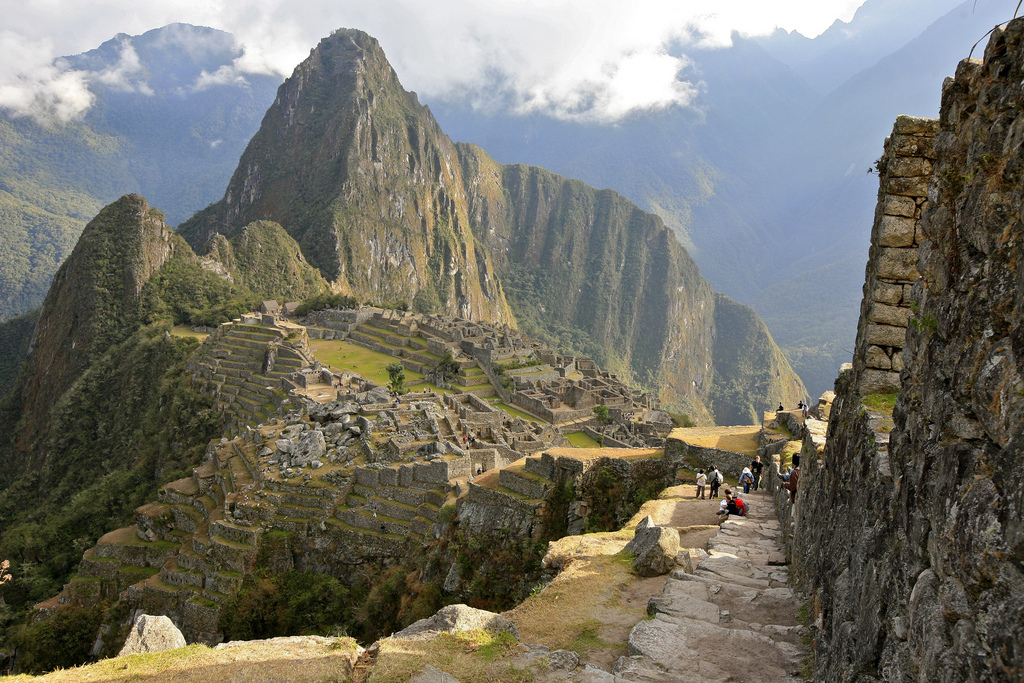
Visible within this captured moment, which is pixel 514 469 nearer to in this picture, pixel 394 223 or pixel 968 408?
pixel 968 408

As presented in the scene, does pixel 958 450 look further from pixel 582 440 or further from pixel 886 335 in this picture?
pixel 582 440

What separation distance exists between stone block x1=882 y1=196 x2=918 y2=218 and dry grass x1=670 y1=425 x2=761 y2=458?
12.0 m

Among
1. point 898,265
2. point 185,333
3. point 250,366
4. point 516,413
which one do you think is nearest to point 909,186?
point 898,265

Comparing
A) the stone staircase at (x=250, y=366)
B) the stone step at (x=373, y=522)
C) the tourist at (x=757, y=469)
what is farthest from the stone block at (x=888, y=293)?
the stone staircase at (x=250, y=366)

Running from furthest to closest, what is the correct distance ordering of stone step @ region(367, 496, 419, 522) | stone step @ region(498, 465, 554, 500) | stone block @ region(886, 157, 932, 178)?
1. stone step @ region(367, 496, 419, 522)
2. stone step @ region(498, 465, 554, 500)
3. stone block @ region(886, 157, 932, 178)

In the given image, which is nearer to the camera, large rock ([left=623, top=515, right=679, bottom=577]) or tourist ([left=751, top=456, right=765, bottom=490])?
large rock ([left=623, top=515, right=679, bottom=577])

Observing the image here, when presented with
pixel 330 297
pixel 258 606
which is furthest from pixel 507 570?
pixel 330 297

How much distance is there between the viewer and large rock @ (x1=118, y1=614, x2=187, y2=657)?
872cm

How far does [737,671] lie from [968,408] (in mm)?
4387

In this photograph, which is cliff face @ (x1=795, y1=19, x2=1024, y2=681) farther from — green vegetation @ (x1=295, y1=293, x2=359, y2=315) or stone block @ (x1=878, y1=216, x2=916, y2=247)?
green vegetation @ (x1=295, y1=293, x2=359, y2=315)

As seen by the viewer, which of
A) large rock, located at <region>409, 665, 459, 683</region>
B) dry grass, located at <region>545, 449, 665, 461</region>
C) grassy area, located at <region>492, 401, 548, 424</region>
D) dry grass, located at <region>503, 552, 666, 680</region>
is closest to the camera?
large rock, located at <region>409, 665, 459, 683</region>

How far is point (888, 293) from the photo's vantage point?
6.85 m

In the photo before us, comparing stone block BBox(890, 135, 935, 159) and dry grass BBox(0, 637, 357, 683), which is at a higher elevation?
stone block BBox(890, 135, 935, 159)

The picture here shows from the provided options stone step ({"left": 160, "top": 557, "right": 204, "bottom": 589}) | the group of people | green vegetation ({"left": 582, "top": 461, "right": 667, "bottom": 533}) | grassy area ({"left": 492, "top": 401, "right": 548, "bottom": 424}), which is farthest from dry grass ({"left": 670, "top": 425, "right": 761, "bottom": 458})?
grassy area ({"left": 492, "top": 401, "right": 548, "bottom": 424})
